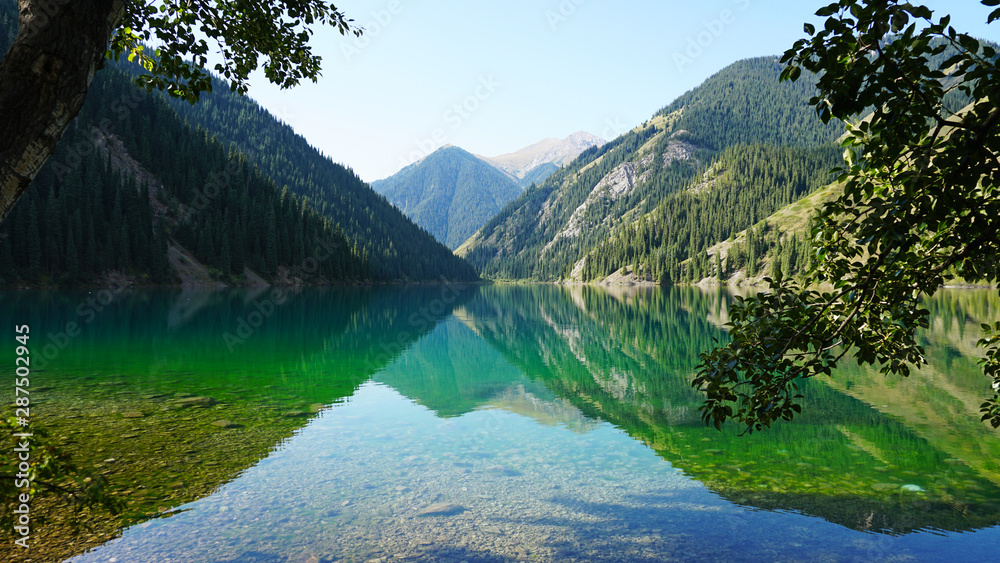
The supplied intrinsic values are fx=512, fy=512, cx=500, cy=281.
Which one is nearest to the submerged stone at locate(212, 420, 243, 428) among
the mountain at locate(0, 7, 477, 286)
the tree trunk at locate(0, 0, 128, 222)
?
the tree trunk at locate(0, 0, 128, 222)

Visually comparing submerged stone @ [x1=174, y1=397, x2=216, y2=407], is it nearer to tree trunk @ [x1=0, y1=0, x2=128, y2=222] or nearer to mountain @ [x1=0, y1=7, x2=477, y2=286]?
tree trunk @ [x1=0, y1=0, x2=128, y2=222]

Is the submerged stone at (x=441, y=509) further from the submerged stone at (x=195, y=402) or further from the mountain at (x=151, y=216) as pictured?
the mountain at (x=151, y=216)

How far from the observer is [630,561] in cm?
816

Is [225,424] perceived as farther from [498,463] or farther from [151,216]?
[151,216]

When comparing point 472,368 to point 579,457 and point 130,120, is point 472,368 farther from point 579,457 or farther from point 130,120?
point 130,120

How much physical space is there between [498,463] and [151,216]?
110 m

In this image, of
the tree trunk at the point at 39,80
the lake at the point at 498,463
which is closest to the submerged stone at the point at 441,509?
the lake at the point at 498,463

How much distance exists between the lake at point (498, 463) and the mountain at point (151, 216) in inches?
2870

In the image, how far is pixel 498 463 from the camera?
13.0 metres

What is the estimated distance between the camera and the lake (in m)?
8.68

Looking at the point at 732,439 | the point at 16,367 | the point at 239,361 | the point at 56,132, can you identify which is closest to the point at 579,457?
the point at 732,439

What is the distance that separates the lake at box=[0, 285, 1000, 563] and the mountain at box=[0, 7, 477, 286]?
72.9 meters

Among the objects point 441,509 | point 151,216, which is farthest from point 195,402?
point 151,216

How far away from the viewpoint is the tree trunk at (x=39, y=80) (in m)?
3.79
